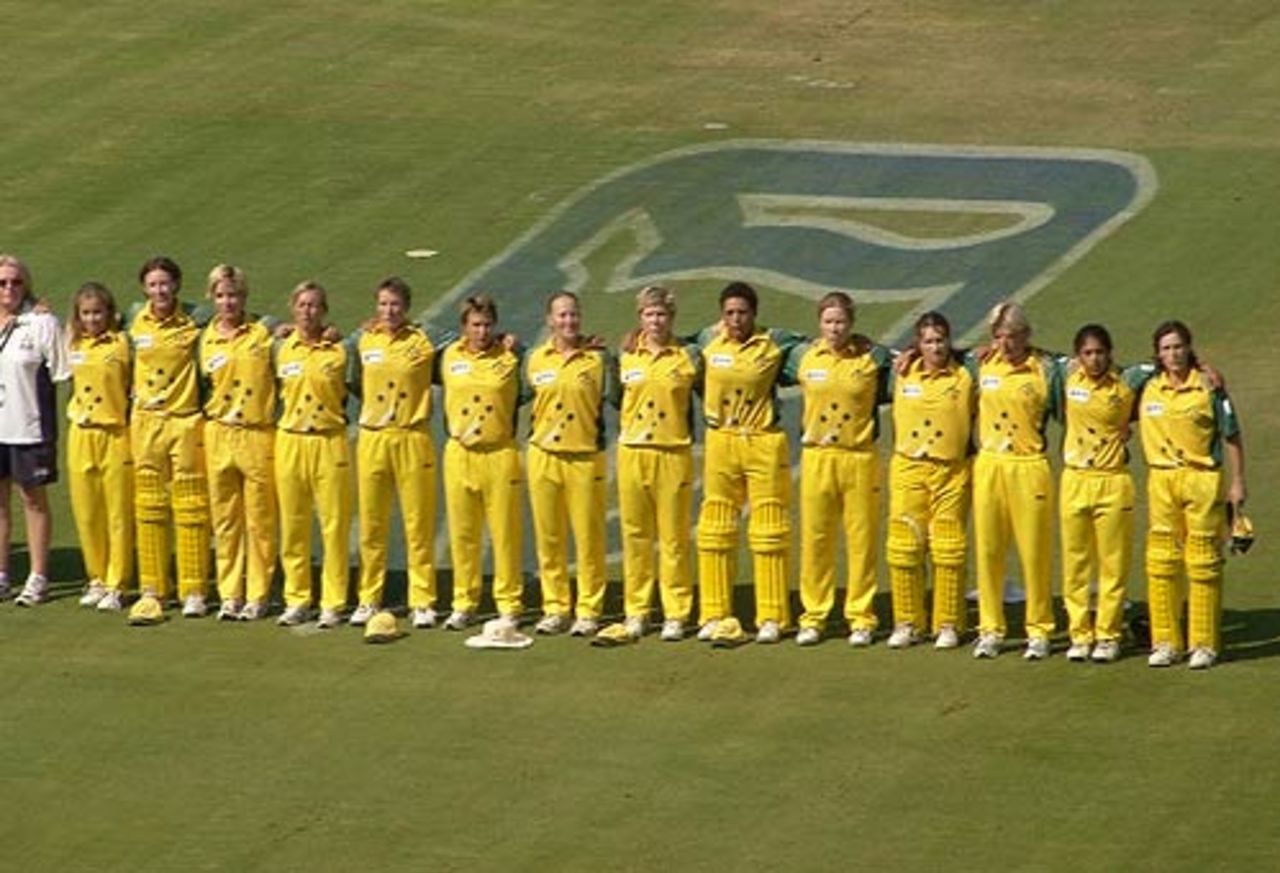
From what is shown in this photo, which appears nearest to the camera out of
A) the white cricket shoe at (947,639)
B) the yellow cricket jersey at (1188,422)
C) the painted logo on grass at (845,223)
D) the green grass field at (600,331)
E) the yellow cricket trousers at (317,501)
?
the green grass field at (600,331)

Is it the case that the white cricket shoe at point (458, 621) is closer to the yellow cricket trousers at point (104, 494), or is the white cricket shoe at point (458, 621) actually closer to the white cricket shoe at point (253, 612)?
the white cricket shoe at point (253, 612)

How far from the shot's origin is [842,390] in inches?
905

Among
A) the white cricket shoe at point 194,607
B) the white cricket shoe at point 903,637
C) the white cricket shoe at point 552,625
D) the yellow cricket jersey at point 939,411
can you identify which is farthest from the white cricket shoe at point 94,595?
the yellow cricket jersey at point 939,411

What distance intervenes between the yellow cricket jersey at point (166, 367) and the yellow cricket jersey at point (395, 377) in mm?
1078

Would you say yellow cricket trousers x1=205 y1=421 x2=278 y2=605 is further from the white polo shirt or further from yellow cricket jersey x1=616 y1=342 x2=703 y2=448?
yellow cricket jersey x1=616 y1=342 x2=703 y2=448

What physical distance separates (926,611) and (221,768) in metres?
4.38

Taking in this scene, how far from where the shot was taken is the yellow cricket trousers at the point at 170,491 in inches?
950

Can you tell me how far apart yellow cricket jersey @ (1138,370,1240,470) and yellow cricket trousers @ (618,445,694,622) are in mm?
2758

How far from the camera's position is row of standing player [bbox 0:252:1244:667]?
2245 centimetres

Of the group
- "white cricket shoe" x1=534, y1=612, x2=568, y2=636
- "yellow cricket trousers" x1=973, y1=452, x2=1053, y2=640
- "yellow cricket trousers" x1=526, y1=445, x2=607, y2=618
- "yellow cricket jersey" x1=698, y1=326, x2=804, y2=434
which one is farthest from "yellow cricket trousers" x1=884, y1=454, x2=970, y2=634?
"white cricket shoe" x1=534, y1=612, x2=568, y2=636

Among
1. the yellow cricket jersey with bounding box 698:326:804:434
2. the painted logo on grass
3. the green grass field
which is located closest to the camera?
the green grass field

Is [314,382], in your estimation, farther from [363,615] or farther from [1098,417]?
[1098,417]

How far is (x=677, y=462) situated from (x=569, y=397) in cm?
73

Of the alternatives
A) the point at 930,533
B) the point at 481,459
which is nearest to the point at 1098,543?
the point at 930,533
